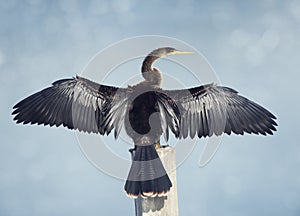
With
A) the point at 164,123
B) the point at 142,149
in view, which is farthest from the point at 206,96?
the point at 142,149

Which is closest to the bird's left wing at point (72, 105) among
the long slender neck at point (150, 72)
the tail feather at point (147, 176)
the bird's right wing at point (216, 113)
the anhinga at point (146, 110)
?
the anhinga at point (146, 110)

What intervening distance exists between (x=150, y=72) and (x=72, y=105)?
112cm

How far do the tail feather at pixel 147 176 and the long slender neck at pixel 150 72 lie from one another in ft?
4.73

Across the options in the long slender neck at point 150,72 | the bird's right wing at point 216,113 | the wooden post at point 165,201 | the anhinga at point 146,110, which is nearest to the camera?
the wooden post at point 165,201

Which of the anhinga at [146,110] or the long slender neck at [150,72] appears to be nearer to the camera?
the anhinga at [146,110]

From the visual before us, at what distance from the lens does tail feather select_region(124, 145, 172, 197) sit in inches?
174

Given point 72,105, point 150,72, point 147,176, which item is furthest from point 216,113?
point 72,105

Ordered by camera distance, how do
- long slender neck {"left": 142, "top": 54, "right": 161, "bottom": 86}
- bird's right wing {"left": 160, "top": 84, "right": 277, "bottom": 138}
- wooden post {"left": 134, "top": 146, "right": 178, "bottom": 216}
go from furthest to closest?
long slender neck {"left": 142, "top": 54, "right": 161, "bottom": 86} → bird's right wing {"left": 160, "top": 84, "right": 277, "bottom": 138} → wooden post {"left": 134, "top": 146, "right": 178, "bottom": 216}

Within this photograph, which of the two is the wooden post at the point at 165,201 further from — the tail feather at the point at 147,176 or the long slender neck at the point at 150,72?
the long slender neck at the point at 150,72

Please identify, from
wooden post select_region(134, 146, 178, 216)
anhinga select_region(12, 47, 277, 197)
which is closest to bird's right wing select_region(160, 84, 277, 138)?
anhinga select_region(12, 47, 277, 197)

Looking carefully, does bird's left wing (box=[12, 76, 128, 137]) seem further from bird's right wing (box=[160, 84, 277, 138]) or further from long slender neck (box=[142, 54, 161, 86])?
bird's right wing (box=[160, 84, 277, 138])

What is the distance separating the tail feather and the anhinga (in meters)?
0.16

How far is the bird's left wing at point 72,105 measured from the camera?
19.2 feet

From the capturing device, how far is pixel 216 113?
604 cm
